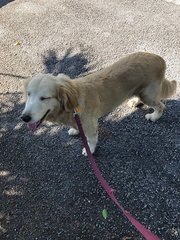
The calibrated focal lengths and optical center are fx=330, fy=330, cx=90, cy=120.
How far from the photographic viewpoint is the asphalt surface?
4.44 m

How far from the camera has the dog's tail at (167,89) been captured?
5193 mm

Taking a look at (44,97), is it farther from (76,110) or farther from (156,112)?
(156,112)

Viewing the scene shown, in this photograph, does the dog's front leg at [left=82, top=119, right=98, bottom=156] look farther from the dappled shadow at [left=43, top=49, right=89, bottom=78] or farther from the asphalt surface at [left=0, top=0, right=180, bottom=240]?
the dappled shadow at [left=43, top=49, right=89, bottom=78]

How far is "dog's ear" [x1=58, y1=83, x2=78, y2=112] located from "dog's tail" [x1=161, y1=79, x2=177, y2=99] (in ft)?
5.49

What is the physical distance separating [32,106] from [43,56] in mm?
3506

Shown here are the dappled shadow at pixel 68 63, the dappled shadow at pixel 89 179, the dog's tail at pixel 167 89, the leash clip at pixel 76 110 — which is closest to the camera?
the leash clip at pixel 76 110

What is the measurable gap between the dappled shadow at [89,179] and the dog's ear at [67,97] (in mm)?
1291

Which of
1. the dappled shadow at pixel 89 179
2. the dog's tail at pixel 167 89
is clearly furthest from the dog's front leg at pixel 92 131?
the dog's tail at pixel 167 89

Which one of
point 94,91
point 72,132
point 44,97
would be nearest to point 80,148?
point 72,132

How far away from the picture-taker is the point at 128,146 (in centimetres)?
521

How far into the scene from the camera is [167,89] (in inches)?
207

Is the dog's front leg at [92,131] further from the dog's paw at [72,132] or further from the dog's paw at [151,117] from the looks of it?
the dog's paw at [151,117]

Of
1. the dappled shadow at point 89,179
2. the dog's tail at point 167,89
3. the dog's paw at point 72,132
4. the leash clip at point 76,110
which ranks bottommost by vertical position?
the dappled shadow at point 89,179

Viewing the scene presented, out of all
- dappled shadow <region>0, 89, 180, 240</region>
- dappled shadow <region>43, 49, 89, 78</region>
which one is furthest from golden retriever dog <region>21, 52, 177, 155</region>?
dappled shadow <region>43, 49, 89, 78</region>
